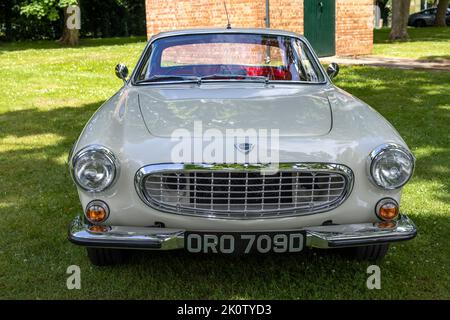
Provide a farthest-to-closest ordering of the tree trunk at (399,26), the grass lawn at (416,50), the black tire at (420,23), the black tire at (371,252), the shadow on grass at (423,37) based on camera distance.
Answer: the black tire at (420,23), the shadow on grass at (423,37), the tree trunk at (399,26), the grass lawn at (416,50), the black tire at (371,252)

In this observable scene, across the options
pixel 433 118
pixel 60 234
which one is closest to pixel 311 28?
pixel 433 118

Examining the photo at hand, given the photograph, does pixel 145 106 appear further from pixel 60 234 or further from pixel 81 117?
pixel 81 117

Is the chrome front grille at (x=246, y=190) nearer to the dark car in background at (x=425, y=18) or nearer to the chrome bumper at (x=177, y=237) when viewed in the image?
the chrome bumper at (x=177, y=237)

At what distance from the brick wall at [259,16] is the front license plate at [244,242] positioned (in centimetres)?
1185

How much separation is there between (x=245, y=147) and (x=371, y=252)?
1182mm

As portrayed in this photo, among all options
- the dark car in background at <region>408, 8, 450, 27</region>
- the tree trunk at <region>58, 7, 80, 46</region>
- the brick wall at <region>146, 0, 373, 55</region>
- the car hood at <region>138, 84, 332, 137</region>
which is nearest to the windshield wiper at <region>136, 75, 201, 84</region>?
the car hood at <region>138, 84, 332, 137</region>

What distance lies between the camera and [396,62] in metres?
13.3

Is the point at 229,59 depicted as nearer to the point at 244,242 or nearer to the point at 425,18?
the point at 244,242

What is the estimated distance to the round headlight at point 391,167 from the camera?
289 cm

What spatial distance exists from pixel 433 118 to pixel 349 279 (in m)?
4.98

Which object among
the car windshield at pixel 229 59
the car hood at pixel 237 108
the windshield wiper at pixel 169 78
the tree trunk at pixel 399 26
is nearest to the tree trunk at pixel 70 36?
the tree trunk at pixel 399 26

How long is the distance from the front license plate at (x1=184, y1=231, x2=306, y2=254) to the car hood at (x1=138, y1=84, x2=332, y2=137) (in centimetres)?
55

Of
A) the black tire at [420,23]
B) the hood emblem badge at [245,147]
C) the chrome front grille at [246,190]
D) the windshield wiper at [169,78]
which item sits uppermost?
the black tire at [420,23]
